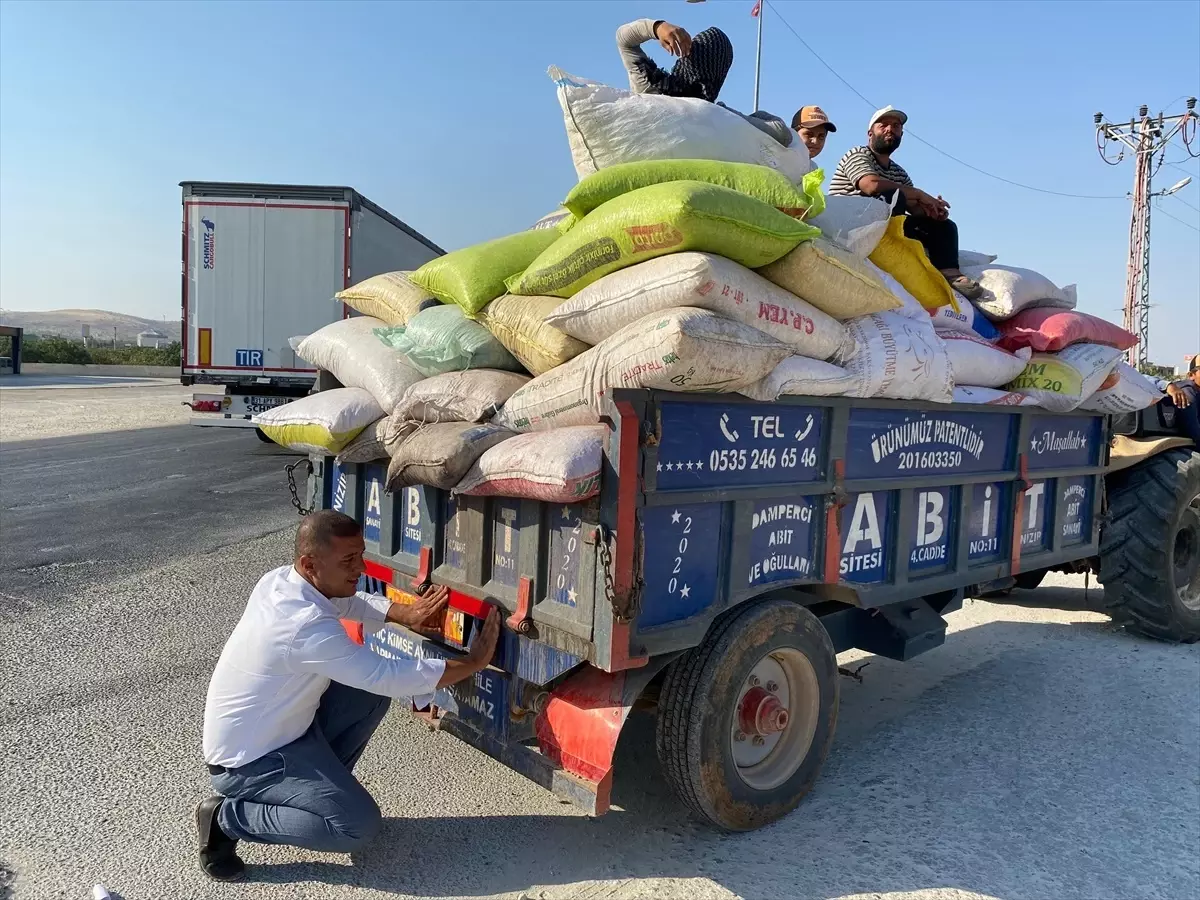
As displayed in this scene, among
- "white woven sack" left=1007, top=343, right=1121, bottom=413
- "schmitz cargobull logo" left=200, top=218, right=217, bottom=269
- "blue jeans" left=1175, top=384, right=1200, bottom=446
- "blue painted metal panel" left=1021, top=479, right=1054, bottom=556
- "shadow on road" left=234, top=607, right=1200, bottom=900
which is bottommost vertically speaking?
"shadow on road" left=234, top=607, right=1200, bottom=900

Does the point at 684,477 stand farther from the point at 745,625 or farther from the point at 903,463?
the point at 903,463

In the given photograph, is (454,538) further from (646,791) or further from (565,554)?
(646,791)

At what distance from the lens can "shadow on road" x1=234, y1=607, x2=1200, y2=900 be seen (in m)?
2.71

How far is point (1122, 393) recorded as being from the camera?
4.71 m

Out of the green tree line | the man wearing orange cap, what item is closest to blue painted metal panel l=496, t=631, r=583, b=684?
the man wearing orange cap

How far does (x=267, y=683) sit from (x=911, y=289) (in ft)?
9.95

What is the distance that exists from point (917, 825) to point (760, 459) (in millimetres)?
1459

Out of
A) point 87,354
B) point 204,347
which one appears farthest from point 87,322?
point 204,347

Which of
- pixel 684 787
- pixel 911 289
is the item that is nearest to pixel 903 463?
pixel 911 289

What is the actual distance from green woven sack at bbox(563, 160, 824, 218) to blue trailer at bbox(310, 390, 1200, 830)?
2.46 feet

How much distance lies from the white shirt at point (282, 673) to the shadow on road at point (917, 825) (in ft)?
1.44

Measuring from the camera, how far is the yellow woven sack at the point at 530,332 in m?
3.11

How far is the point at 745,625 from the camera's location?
Result: 283 centimetres

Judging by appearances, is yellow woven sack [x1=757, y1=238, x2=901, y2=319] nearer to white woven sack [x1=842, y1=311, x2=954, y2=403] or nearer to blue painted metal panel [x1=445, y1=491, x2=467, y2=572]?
white woven sack [x1=842, y1=311, x2=954, y2=403]
